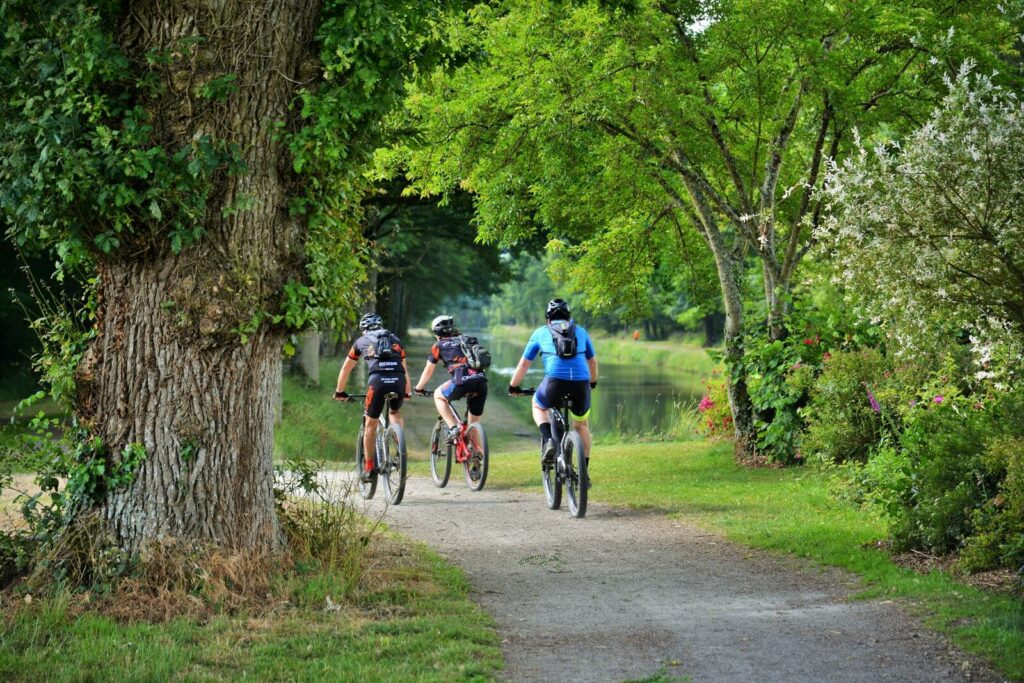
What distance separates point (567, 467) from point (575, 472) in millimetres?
117

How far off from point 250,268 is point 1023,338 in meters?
5.22

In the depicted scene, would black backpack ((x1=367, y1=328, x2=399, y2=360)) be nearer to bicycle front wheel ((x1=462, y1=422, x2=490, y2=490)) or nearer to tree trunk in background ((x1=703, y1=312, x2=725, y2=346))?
bicycle front wheel ((x1=462, y1=422, x2=490, y2=490))

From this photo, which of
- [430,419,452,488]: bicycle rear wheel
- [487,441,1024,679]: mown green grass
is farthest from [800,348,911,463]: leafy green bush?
[430,419,452,488]: bicycle rear wheel

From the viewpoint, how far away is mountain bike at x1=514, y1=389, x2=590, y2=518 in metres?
10.6

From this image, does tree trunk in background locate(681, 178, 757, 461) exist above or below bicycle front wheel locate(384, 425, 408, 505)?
above

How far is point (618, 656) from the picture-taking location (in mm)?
6082

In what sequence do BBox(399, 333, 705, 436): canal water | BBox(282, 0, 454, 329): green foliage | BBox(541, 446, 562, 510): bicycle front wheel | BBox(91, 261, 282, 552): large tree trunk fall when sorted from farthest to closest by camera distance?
BBox(399, 333, 705, 436): canal water
BBox(541, 446, 562, 510): bicycle front wheel
BBox(282, 0, 454, 329): green foliage
BBox(91, 261, 282, 552): large tree trunk

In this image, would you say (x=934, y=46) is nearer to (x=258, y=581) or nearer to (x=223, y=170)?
(x=223, y=170)

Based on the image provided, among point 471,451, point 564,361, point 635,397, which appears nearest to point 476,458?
point 471,451

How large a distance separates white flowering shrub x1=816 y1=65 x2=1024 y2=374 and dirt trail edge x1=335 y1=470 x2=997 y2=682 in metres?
2.04

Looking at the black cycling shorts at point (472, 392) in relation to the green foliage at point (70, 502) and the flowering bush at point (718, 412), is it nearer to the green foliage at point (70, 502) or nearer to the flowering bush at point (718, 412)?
the green foliage at point (70, 502)

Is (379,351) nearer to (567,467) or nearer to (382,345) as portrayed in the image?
(382,345)

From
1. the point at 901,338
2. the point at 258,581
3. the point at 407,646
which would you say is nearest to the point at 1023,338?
the point at 901,338

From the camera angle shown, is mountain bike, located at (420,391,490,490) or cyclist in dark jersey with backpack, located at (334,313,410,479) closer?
cyclist in dark jersey with backpack, located at (334,313,410,479)
